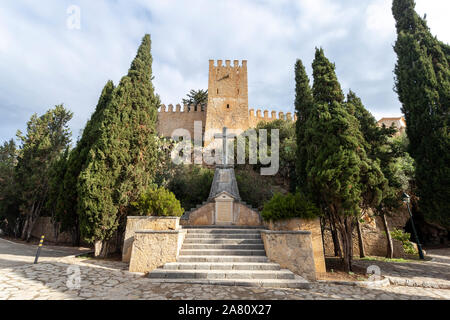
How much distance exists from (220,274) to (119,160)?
5630 millimetres

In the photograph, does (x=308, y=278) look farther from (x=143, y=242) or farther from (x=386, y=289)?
(x=143, y=242)

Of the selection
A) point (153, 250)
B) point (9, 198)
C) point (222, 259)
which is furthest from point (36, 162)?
point (222, 259)

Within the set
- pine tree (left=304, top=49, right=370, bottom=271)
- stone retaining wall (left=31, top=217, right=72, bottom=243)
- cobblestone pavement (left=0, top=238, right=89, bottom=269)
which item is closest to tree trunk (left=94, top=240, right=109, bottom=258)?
cobblestone pavement (left=0, top=238, right=89, bottom=269)

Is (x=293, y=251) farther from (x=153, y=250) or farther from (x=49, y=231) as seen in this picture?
(x=49, y=231)

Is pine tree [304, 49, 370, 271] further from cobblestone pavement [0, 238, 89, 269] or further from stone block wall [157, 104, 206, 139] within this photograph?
stone block wall [157, 104, 206, 139]

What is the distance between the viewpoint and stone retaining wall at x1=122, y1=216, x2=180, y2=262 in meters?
6.76

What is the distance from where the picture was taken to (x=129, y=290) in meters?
4.07

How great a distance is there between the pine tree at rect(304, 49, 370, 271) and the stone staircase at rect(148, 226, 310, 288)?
8.26 ft

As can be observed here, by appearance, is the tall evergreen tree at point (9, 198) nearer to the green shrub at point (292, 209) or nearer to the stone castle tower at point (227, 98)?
the green shrub at point (292, 209)

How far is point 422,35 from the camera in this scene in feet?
28.0

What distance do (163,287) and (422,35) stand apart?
13143 mm

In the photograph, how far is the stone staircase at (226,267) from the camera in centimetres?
469
